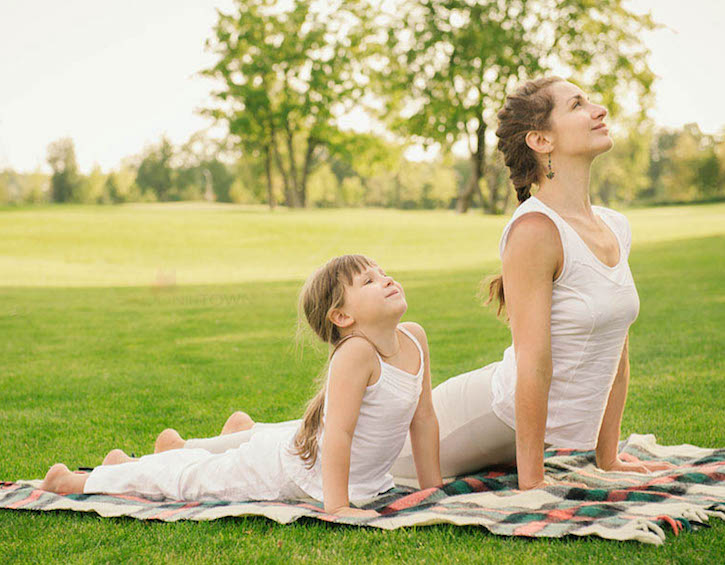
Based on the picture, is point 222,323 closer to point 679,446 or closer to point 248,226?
point 679,446

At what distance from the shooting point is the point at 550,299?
3035 millimetres

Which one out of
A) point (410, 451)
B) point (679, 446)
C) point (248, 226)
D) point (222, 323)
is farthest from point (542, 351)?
point (248, 226)

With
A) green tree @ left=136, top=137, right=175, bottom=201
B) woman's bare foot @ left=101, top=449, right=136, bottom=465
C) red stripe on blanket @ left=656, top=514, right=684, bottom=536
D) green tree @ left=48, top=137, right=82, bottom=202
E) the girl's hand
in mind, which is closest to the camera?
red stripe on blanket @ left=656, top=514, right=684, bottom=536

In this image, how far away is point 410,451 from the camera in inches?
140

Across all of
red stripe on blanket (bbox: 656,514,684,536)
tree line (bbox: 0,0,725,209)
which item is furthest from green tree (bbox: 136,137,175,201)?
red stripe on blanket (bbox: 656,514,684,536)

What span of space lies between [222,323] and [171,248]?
1618 centimetres

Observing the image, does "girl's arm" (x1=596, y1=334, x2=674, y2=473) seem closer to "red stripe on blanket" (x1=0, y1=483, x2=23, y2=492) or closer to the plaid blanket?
the plaid blanket

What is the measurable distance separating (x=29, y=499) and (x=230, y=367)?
3.88 meters

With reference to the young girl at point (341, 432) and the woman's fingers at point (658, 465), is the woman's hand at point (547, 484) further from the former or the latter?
the woman's fingers at point (658, 465)

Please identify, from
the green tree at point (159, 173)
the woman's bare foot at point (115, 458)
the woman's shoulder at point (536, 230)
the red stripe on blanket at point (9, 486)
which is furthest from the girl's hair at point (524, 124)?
the green tree at point (159, 173)

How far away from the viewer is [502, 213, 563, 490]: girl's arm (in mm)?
3008

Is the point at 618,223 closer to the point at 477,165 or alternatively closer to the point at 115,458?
the point at 115,458

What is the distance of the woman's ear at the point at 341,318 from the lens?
3.15m

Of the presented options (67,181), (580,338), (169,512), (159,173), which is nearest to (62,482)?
(169,512)
